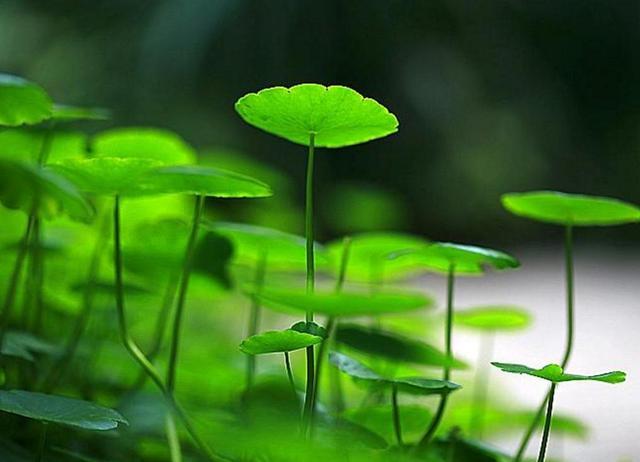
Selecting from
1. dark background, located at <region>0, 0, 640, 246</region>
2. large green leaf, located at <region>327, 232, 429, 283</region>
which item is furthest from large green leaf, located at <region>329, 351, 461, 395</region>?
dark background, located at <region>0, 0, 640, 246</region>

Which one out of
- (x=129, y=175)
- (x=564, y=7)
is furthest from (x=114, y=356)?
(x=564, y=7)

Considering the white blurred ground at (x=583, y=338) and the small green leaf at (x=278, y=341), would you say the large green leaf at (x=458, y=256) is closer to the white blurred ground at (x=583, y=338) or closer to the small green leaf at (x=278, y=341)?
the small green leaf at (x=278, y=341)

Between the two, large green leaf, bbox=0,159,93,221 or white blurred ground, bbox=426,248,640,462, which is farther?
white blurred ground, bbox=426,248,640,462

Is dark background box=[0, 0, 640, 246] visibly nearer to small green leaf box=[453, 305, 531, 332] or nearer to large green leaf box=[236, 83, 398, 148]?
small green leaf box=[453, 305, 531, 332]

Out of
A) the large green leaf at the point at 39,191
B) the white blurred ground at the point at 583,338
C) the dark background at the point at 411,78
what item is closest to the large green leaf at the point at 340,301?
the large green leaf at the point at 39,191

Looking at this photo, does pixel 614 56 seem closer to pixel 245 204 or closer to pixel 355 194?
pixel 355 194

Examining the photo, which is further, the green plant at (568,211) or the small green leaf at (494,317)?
the small green leaf at (494,317)

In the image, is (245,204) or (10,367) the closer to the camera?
(10,367)
